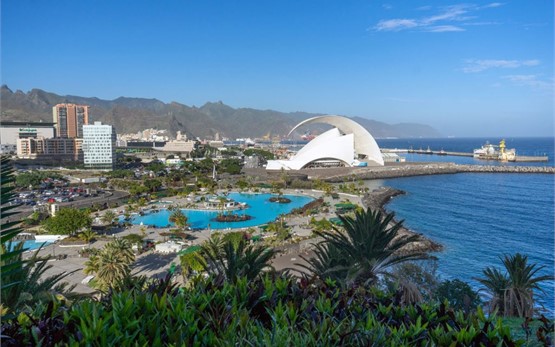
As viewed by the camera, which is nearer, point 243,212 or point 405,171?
point 243,212

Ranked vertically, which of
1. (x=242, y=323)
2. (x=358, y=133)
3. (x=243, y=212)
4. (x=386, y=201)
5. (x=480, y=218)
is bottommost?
(x=480, y=218)

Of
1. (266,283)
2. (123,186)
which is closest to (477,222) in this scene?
(266,283)

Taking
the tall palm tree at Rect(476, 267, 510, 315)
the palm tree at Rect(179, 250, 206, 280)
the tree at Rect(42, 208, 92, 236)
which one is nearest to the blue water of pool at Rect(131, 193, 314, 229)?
the tree at Rect(42, 208, 92, 236)

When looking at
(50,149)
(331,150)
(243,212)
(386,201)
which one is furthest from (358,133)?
(50,149)

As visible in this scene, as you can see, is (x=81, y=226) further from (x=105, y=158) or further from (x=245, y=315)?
(x=105, y=158)

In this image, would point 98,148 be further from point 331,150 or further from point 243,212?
point 243,212

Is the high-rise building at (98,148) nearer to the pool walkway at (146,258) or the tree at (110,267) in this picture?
the pool walkway at (146,258)

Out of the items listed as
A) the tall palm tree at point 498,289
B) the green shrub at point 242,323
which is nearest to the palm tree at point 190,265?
the tall palm tree at point 498,289
